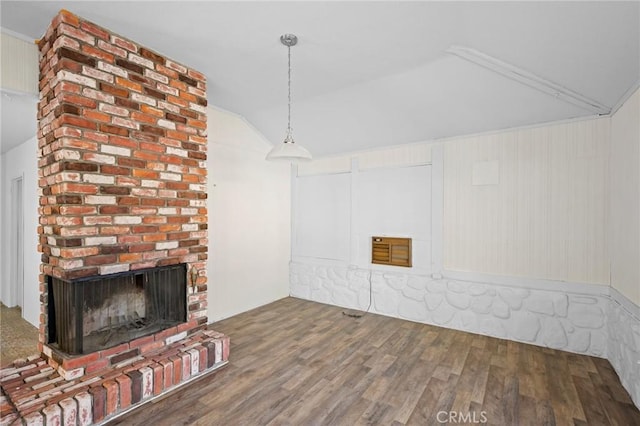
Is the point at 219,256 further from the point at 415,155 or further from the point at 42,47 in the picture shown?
the point at 415,155

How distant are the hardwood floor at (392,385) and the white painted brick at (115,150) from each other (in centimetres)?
193

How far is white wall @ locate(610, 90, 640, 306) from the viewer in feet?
7.98

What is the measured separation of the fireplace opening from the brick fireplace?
0.04 ft

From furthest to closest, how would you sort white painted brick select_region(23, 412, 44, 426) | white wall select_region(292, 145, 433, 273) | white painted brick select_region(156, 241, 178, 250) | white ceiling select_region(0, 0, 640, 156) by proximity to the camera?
white wall select_region(292, 145, 433, 273) < white painted brick select_region(156, 241, 178, 250) < white ceiling select_region(0, 0, 640, 156) < white painted brick select_region(23, 412, 44, 426)

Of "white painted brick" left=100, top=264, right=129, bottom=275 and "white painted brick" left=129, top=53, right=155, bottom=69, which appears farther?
"white painted brick" left=129, top=53, right=155, bottom=69

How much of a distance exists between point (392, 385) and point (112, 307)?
7.77 ft

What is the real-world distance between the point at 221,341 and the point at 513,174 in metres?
3.60

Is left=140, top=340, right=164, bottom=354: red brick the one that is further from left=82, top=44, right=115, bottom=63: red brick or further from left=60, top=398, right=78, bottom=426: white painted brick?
left=82, top=44, right=115, bottom=63: red brick

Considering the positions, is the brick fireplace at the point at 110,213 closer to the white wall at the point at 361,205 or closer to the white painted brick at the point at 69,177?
the white painted brick at the point at 69,177

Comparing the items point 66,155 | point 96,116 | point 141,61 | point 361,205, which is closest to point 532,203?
point 361,205

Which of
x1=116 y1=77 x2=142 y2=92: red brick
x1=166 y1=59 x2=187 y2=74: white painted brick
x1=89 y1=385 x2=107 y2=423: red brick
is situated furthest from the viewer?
x1=166 y1=59 x2=187 y2=74: white painted brick

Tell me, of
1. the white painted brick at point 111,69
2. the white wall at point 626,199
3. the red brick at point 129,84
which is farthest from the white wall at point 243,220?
the white wall at point 626,199

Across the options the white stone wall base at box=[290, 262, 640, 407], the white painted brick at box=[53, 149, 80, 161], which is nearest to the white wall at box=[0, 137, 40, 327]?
the white painted brick at box=[53, 149, 80, 161]

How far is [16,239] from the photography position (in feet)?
15.1
